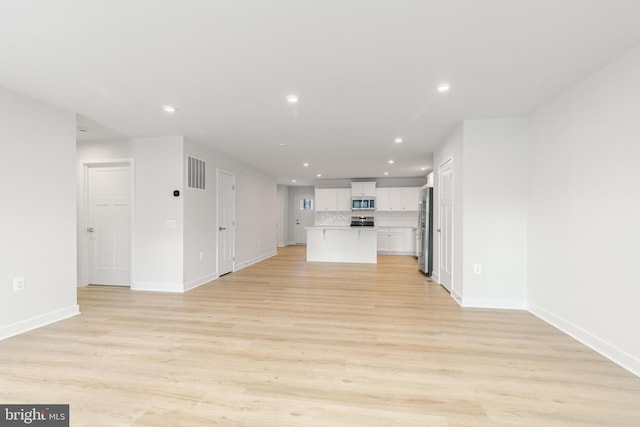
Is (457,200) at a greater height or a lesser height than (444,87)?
lesser

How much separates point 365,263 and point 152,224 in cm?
498

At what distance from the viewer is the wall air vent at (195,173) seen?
5.00 m

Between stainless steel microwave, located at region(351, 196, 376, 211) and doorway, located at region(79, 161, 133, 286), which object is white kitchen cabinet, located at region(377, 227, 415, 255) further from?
doorway, located at region(79, 161, 133, 286)

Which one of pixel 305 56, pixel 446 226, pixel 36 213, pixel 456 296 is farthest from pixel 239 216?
pixel 305 56

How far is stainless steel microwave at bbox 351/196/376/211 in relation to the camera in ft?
32.6

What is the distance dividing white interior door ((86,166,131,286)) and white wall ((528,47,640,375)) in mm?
6172

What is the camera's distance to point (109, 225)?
524cm

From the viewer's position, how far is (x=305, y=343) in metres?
2.85

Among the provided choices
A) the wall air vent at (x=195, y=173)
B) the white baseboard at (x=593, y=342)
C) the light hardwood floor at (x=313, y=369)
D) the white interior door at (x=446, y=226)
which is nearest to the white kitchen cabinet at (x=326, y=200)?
the white interior door at (x=446, y=226)

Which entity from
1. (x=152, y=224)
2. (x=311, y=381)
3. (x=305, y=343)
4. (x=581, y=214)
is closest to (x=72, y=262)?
(x=152, y=224)

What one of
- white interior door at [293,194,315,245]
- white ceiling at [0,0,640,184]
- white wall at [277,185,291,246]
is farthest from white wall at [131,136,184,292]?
white interior door at [293,194,315,245]

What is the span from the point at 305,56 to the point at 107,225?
15.8 feet

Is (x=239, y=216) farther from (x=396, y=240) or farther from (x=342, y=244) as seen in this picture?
(x=396, y=240)

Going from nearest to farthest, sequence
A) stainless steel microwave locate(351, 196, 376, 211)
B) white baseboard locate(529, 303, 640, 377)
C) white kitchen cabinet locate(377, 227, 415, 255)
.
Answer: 1. white baseboard locate(529, 303, 640, 377)
2. white kitchen cabinet locate(377, 227, 415, 255)
3. stainless steel microwave locate(351, 196, 376, 211)
